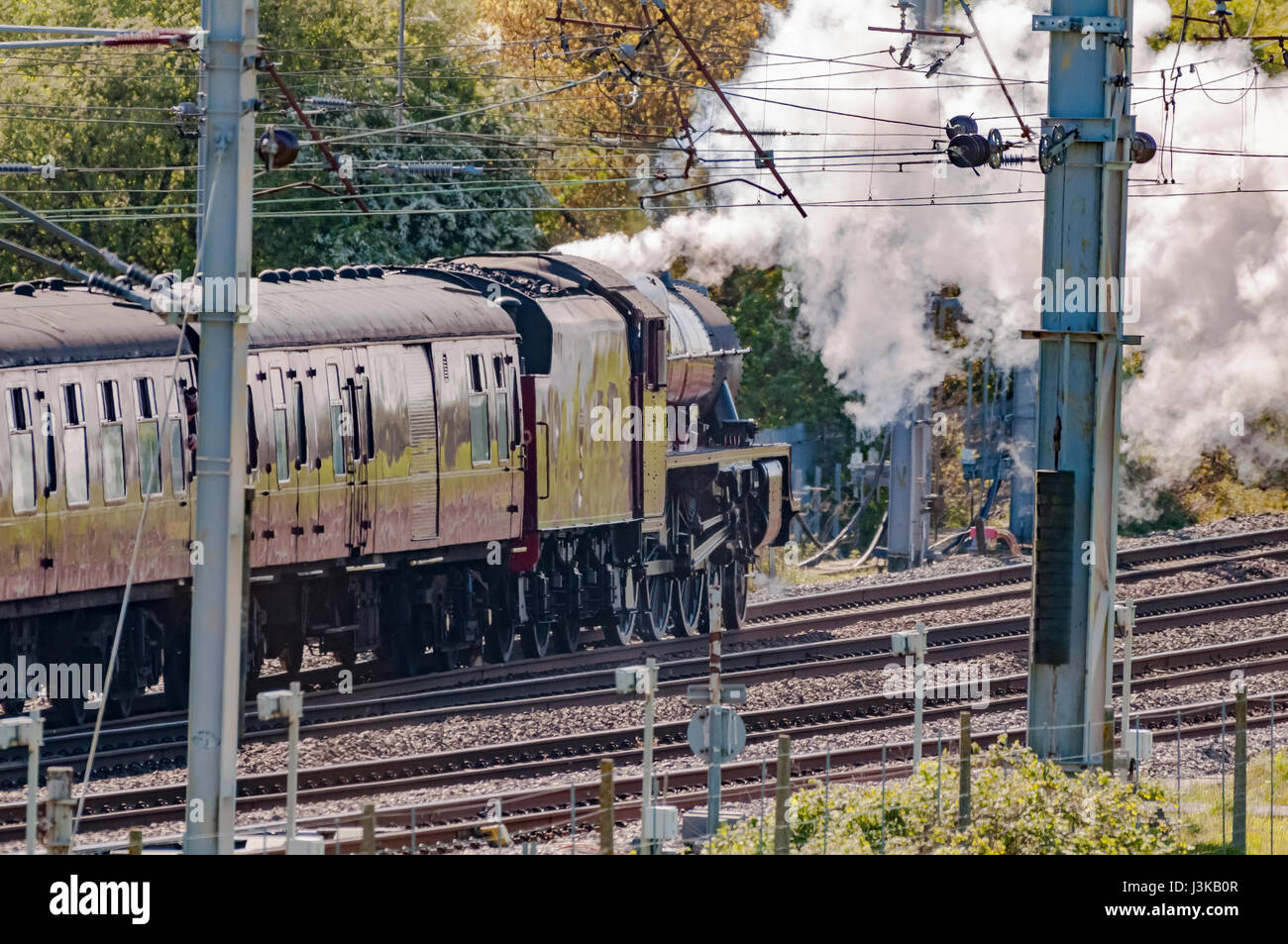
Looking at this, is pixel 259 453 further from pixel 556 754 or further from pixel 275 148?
pixel 275 148

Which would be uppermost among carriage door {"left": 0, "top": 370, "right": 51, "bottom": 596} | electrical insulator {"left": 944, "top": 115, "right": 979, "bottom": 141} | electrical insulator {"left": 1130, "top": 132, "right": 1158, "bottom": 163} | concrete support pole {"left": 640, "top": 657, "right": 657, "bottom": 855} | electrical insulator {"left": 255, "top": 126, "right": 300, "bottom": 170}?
electrical insulator {"left": 944, "top": 115, "right": 979, "bottom": 141}

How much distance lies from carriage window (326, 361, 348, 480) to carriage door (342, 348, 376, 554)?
0.27ft

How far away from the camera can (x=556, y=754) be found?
62.2 feet

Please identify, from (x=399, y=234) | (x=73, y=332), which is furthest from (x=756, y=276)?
(x=73, y=332)

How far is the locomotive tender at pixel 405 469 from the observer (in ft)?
62.2

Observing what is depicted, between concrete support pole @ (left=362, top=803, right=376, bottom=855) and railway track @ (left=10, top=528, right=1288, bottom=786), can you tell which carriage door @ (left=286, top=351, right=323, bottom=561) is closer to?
railway track @ (left=10, top=528, right=1288, bottom=786)

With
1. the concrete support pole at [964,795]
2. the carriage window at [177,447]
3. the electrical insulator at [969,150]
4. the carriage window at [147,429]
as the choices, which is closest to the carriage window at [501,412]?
the carriage window at [177,447]

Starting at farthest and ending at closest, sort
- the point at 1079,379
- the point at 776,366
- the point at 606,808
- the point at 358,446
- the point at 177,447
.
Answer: the point at 776,366 → the point at 358,446 → the point at 177,447 → the point at 1079,379 → the point at 606,808

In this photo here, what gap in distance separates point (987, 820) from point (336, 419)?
1041 cm

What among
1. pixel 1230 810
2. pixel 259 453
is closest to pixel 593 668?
pixel 259 453

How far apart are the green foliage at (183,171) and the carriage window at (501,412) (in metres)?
11.8

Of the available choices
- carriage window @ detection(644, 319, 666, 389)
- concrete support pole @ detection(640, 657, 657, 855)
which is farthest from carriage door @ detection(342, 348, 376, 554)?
concrete support pole @ detection(640, 657, 657, 855)

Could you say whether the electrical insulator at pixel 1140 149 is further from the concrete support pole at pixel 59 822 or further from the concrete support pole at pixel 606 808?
the concrete support pole at pixel 59 822

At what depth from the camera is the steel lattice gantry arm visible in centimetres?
1413
